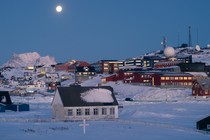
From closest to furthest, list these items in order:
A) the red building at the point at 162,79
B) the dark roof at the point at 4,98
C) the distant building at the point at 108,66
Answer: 1. the dark roof at the point at 4,98
2. the red building at the point at 162,79
3. the distant building at the point at 108,66

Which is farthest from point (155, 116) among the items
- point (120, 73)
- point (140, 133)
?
point (120, 73)

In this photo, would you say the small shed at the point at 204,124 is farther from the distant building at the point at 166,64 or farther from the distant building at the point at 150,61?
the distant building at the point at 150,61

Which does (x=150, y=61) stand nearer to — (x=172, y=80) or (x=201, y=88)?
(x=172, y=80)

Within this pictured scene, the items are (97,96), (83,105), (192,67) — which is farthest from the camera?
(192,67)

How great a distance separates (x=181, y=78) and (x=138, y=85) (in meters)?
10.8

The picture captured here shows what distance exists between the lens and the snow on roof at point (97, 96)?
166 ft

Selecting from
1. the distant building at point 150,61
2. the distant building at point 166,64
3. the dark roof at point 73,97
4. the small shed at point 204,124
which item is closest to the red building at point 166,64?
the distant building at point 166,64

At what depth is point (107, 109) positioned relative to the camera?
165 ft

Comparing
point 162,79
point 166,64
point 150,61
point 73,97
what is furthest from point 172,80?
point 73,97

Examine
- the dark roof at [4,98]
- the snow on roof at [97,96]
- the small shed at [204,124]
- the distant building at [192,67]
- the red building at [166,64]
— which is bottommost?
the small shed at [204,124]

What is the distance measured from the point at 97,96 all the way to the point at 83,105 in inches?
108

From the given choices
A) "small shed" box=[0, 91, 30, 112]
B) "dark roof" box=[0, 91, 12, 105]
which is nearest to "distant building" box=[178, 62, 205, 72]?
"dark roof" box=[0, 91, 12, 105]

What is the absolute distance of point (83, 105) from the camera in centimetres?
4922

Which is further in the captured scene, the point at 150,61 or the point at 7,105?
the point at 150,61
